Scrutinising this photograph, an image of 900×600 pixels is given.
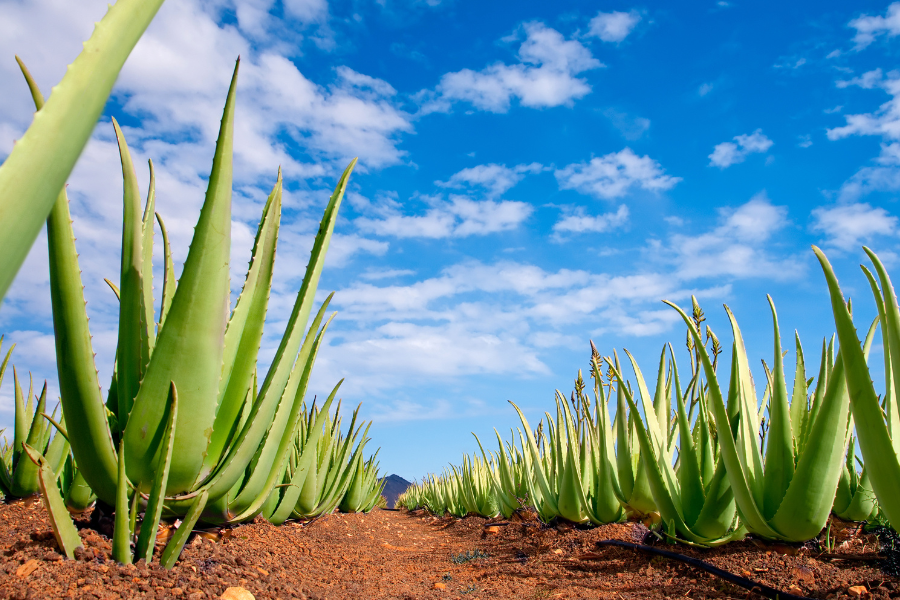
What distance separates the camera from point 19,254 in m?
0.62

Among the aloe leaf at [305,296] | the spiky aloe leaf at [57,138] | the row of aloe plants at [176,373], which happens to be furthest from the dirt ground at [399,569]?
the spiky aloe leaf at [57,138]

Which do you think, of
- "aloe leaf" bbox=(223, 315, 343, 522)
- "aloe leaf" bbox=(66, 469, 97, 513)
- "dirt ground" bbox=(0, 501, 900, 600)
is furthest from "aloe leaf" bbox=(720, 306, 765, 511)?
"aloe leaf" bbox=(66, 469, 97, 513)

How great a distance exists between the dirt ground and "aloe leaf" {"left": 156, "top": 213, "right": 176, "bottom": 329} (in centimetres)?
69

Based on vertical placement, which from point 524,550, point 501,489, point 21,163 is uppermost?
point 21,163

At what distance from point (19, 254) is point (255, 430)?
3.49 feet

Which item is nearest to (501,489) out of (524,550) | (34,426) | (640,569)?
(524,550)

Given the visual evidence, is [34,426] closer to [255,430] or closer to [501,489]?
[255,430]

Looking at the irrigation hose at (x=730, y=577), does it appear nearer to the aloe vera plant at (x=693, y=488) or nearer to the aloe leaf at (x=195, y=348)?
the aloe vera plant at (x=693, y=488)

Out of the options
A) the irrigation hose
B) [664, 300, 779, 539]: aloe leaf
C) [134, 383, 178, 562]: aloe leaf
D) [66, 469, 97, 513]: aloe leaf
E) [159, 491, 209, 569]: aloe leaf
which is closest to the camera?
[134, 383, 178, 562]: aloe leaf

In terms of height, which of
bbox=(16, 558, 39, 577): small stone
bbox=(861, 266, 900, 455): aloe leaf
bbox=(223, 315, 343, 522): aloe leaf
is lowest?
bbox=(16, 558, 39, 577): small stone

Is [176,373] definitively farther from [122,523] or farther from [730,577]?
[730,577]

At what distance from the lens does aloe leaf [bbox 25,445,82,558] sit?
1.27 meters

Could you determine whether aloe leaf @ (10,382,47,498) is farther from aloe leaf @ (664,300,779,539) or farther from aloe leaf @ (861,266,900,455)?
aloe leaf @ (861,266,900,455)

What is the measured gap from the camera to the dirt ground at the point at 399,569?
139cm
